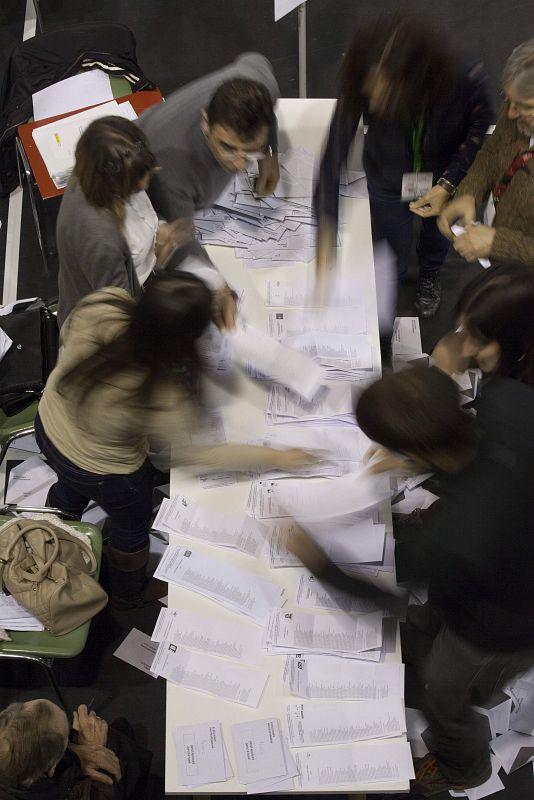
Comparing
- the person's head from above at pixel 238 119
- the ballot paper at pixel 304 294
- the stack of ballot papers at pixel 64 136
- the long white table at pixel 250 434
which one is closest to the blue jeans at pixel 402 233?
the long white table at pixel 250 434

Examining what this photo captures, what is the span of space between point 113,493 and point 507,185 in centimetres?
174

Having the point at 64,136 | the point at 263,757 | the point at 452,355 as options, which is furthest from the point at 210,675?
the point at 64,136

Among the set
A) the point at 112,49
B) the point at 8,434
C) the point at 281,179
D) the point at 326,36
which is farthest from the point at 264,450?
the point at 326,36

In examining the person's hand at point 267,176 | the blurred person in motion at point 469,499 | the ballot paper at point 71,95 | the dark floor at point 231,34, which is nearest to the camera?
the blurred person in motion at point 469,499

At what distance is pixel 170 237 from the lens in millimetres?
2904

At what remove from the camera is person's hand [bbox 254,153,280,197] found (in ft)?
10.6

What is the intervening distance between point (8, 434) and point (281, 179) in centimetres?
147

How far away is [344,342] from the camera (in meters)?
2.93

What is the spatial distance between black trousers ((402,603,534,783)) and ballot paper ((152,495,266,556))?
580mm

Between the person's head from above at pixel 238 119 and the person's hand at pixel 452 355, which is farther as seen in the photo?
the person's head from above at pixel 238 119

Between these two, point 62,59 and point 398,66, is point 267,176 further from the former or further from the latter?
point 62,59

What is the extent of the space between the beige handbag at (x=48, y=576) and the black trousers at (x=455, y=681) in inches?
40.4

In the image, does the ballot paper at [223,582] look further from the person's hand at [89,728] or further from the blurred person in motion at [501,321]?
the blurred person in motion at [501,321]

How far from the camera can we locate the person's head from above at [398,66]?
2.66 metres
